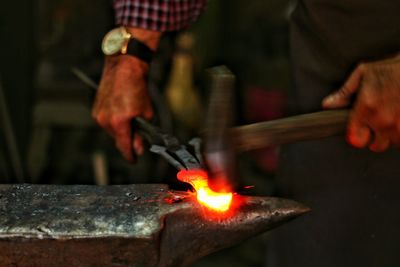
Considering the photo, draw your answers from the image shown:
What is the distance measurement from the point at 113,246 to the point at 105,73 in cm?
96

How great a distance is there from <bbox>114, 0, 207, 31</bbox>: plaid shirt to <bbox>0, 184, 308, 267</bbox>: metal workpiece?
818 mm

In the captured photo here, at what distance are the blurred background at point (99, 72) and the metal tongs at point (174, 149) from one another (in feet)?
4.83

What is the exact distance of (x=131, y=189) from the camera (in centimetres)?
131

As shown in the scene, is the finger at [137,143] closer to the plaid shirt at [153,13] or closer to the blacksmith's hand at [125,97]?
the blacksmith's hand at [125,97]

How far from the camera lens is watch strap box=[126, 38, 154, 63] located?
192cm

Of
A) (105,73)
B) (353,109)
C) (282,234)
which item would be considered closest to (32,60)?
(105,73)

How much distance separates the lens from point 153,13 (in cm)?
193

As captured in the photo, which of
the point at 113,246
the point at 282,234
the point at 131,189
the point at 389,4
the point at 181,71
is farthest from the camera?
the point at 181,71

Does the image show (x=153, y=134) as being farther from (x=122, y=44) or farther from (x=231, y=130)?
(x=231, y=130)

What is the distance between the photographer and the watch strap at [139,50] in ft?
6.30

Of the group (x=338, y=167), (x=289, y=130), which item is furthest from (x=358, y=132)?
(x=338, y=167)

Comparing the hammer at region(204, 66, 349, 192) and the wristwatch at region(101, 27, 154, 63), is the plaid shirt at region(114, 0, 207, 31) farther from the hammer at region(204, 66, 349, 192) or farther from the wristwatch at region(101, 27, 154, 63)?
the hammer at region(204, 66, 349, 192)

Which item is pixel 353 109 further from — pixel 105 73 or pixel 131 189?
pixel 105 73

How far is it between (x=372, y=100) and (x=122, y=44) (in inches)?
35.9
